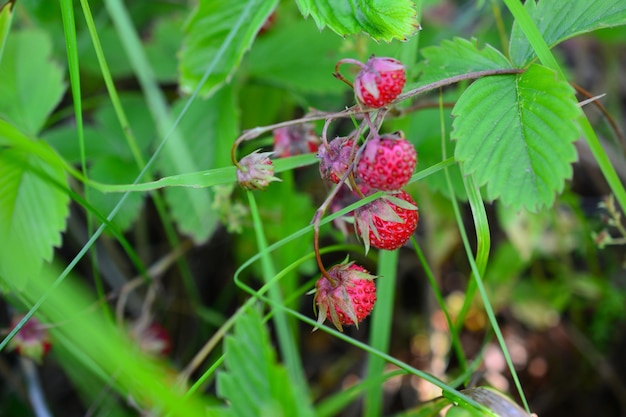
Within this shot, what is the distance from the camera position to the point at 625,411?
1.68m

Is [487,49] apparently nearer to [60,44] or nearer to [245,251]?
[245,251]

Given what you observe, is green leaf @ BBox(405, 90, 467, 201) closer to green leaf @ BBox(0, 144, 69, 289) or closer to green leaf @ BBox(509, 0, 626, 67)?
green leaf @ BBox(509, 0, 626, 67)

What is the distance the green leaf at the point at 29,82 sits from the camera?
1.38m

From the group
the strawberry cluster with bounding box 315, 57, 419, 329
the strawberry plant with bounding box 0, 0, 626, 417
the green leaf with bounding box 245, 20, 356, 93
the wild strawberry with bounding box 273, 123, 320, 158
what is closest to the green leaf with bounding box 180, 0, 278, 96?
the strawberry plant with bounding box 0, 0, 626, 417

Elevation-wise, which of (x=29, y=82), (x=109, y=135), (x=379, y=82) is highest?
(x=29, y=82)

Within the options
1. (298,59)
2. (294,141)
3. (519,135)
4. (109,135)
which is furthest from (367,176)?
(109,135)

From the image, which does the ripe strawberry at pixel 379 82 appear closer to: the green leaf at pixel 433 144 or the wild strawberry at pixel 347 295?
the wild strawberry at pixel 347 295

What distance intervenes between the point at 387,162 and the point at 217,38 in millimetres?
683

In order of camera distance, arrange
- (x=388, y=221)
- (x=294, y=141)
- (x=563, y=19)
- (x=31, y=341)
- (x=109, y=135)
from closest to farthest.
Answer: (x=388, y=221), (x=563, y=19), (x=294, y=141), (x=31, y=341), (x=109, y=135)

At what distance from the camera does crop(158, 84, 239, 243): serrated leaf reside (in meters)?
1.47

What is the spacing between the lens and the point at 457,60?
3.41 ft

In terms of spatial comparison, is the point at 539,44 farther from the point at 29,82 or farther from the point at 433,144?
the point at 29,82

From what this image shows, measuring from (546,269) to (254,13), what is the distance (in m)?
1.26

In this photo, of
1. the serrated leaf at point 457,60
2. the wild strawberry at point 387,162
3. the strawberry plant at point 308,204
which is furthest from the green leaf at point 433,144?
the wild strawberry at point 387,162
